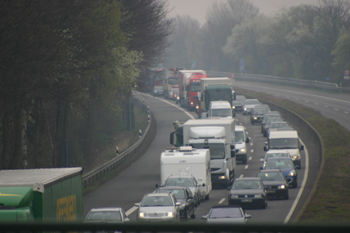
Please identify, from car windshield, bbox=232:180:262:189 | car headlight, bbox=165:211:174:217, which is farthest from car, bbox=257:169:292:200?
car headlight, bbox=165:211:174:217

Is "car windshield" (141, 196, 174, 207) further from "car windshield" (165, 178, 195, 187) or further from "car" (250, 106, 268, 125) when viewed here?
"car" (250, 106, 268, 125)

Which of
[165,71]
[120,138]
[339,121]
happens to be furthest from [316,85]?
[120,138]

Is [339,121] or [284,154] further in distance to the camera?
[339,121]

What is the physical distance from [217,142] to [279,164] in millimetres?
3614

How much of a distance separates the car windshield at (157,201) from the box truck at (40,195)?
6.52 meters

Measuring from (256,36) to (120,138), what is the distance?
75.2 m

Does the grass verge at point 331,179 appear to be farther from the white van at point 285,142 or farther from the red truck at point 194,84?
the red truck at point 194,84

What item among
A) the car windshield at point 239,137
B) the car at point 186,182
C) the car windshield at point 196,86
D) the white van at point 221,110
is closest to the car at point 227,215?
the car at point 186,182

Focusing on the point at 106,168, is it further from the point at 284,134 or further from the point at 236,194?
the point at 236,194

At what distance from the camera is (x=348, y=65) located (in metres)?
89.7

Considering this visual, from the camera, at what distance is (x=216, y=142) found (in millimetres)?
31297

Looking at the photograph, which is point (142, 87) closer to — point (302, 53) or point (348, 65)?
point (348, 65)

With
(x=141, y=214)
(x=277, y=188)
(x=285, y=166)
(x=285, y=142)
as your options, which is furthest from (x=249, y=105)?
(x=141, y=214)

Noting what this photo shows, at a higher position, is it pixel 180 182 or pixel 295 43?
pixel 295 43
